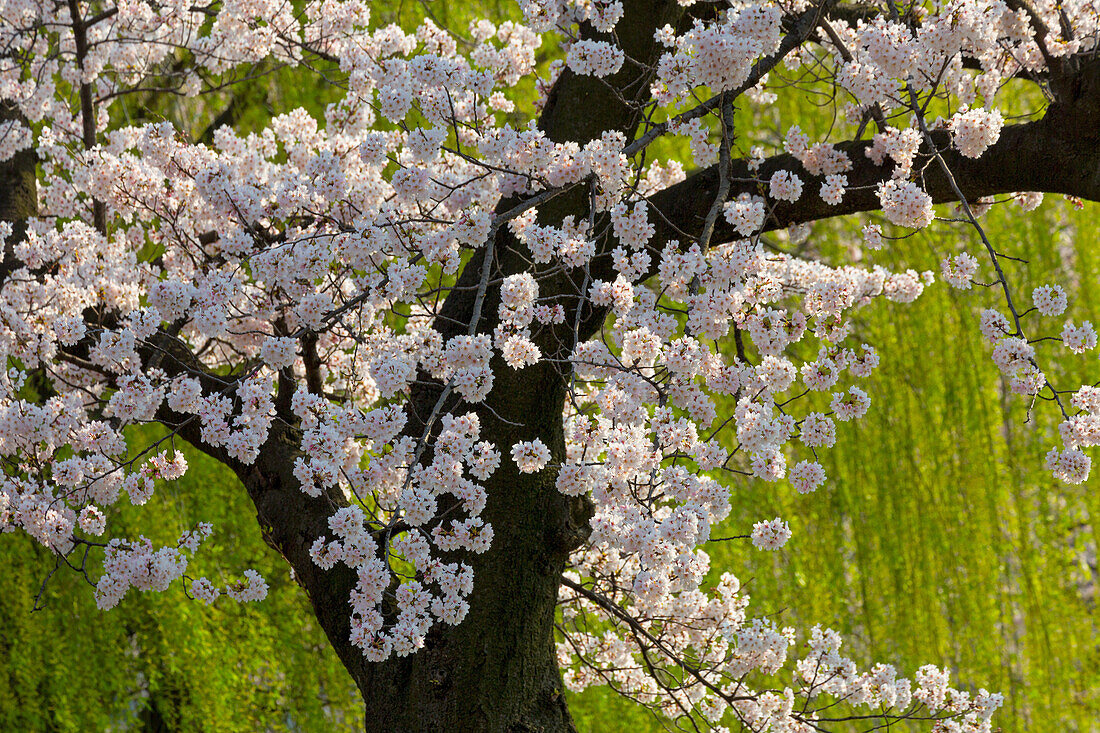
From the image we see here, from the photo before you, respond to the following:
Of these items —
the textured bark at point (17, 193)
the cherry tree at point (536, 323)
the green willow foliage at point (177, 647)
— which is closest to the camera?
the cherry tree at point (536, 323)

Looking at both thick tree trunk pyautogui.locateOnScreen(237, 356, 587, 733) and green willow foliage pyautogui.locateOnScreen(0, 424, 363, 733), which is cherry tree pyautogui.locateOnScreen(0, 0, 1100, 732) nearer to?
thick tree trunk pyautogui.locateOnScreen(237, 356, 587, 733)

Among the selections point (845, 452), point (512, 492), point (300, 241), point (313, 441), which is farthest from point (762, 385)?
point (845, 452)

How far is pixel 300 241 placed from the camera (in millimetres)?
2639

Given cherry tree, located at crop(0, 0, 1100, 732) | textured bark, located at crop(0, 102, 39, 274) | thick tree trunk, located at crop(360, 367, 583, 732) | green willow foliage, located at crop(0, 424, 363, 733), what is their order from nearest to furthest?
1. cherry tree, located at crop(0, 0, 1100, 732)
2. thick tree trunk, located at crop(360, 367, 583, 732)
3. textured bark, located at crop(0, 102, 39, 274)
4. green willow foliage, located at crop(0, 424, 363, 733)

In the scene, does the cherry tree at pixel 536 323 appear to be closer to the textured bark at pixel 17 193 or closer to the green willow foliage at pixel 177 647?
the textured bark at pixel 17 193

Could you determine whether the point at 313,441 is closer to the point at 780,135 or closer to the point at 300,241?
the point at 300,241

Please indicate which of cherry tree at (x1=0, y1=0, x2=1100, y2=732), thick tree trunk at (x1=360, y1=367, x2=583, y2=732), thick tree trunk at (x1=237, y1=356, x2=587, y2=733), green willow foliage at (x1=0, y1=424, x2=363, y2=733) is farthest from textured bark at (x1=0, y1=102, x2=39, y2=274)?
thick tree trunk at (x1=360, y1=367, x2=583, y2=732)

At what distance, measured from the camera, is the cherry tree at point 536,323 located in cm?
225

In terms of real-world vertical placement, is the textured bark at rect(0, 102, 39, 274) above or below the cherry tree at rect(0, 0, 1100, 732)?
above

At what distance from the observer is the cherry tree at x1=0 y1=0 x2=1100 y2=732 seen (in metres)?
2.25

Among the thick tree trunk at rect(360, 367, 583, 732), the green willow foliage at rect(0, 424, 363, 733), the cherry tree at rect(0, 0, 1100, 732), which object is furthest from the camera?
the green willow foliage at rect(0, 424, 363, 733)

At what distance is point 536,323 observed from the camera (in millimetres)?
2693

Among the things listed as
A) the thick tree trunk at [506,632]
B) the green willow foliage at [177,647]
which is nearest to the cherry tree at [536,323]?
the thick tree trunk at [506,632]

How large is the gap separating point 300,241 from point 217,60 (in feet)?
6.02
